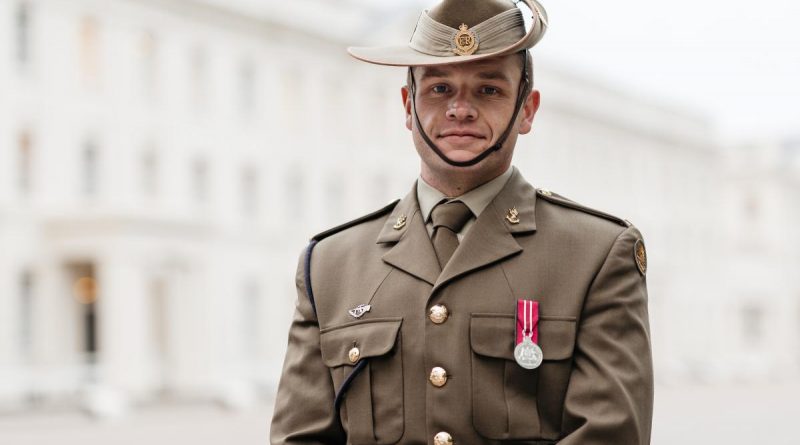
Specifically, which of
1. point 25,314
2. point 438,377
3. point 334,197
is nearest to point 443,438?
point 438,377

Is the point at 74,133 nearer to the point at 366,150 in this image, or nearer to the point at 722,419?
the point at 366,150

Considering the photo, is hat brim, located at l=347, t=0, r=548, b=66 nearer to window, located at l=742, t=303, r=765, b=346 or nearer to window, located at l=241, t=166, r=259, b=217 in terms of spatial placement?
window, located at l=241, t=166, r=259, b=217

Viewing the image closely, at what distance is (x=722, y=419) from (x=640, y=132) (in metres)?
30.5

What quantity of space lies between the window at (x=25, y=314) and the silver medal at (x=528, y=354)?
1074 inches

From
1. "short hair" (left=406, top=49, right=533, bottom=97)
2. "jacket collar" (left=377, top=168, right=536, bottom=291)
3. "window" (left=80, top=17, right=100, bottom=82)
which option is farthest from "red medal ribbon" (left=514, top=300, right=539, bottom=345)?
"window" (left=80, top=17, right=100, bottom=82)

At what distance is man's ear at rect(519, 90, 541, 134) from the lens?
2.83 metres

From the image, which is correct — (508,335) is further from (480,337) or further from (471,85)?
(471,85)

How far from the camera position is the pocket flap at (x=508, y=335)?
2.61 meters

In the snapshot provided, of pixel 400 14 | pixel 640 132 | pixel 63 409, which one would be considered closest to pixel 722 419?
pixel 63 409

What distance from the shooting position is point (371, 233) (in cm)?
300

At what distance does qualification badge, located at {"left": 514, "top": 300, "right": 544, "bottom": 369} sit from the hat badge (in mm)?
560

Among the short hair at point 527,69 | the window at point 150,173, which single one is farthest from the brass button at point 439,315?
the window at point 150,173

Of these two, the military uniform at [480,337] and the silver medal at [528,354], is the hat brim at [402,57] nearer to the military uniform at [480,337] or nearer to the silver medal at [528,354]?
the military uniform at [480,337]

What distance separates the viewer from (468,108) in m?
2.70
